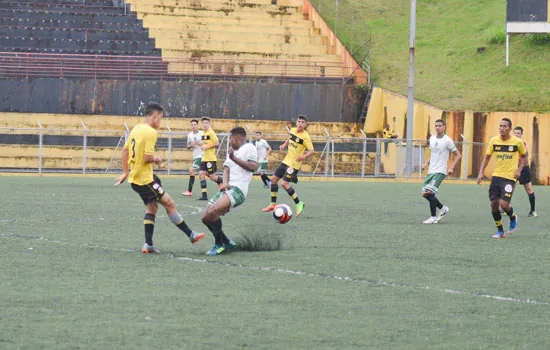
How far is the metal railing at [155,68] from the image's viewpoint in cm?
3938

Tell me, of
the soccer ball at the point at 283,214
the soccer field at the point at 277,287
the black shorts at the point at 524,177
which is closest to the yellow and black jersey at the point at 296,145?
the soccer field at the point at 277,287

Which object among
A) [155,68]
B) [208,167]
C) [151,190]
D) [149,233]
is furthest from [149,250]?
[155,68]

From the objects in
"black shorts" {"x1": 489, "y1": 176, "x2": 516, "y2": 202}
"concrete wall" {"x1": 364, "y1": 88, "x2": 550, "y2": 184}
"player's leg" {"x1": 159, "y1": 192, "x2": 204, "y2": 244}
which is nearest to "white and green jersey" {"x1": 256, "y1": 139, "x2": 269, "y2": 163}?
"concrete wall" {"x1": 364, "y1": 88, "x2": 550, "y2": 184}

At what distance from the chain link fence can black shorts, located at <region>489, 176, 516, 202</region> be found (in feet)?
67.4

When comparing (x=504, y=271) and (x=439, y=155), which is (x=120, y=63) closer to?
(x=439, y=155)

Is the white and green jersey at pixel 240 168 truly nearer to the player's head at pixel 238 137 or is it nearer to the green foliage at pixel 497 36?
the player's head at pixel 238 137

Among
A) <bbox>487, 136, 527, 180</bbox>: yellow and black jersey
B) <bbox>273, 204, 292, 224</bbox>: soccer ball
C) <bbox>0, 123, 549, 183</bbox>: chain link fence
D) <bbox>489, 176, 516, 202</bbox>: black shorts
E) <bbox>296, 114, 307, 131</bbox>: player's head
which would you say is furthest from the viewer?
<bbox>0, 123, 549, 183</bbox>: chain link fence

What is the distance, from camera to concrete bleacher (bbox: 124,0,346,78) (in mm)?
41938

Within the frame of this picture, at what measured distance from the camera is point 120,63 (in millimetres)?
40188

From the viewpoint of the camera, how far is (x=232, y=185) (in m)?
11.0

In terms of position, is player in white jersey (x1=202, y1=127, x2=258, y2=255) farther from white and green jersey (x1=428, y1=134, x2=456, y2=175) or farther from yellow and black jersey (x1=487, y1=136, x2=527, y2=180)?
white and green jersey (x1=428, y1=134, x2=456, y2=175)

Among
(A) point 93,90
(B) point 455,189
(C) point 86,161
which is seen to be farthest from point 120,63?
(B) point 455,189

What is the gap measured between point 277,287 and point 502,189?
6484 mm

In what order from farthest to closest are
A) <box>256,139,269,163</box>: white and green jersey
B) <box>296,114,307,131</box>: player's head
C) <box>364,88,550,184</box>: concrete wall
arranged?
<box>364,88,550,184</box>: concrete wall
<box>256,139,269,163</box>: white and green jersey
<box>296,114,307,131</box>: player's head
